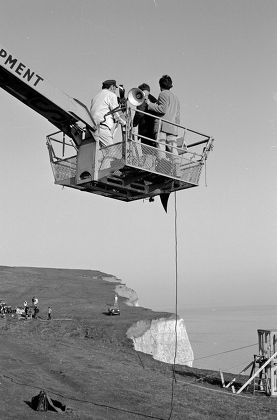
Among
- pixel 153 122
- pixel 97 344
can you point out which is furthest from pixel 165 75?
pixel 97 344

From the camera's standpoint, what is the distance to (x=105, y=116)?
307 inches

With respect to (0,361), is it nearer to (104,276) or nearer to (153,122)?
(153,122)

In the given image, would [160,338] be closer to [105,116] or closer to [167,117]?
[167,117]

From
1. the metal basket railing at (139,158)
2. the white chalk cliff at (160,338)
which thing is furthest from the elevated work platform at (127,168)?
the white chalk cliff at (160,338)

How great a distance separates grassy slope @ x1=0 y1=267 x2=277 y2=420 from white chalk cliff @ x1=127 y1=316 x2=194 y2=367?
2.98 feet

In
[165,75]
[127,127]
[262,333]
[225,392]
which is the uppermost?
[165,75]

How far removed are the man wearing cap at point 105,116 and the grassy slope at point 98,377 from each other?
307 inches

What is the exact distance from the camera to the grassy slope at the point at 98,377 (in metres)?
13.9

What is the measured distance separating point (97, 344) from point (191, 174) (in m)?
21.7

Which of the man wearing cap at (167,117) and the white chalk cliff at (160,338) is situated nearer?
the man wearing cap at (167,117)

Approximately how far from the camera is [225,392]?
19188 mm

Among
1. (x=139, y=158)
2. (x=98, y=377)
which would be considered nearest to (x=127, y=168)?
(x=139, y=158)

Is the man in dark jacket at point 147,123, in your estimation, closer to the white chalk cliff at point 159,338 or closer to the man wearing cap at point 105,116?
the man wearing cap at point 105,116

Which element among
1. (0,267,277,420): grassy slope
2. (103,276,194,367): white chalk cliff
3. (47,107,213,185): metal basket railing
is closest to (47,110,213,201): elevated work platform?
(47,107,213,185): metal basket railing
